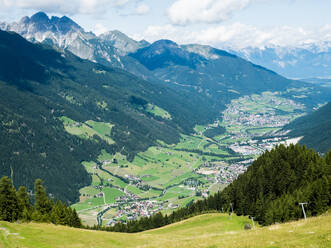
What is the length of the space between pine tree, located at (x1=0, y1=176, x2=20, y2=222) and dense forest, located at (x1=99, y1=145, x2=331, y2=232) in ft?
198

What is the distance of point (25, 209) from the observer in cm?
7644

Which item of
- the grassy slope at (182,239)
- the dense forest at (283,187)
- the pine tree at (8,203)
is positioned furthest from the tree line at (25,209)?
the dense forest at (283,187)

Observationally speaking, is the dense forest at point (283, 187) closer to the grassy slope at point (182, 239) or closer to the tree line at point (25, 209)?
the grassy slope at point (182, 239)

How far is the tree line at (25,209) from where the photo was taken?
75688 millimetres

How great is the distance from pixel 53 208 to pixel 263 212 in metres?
55.7

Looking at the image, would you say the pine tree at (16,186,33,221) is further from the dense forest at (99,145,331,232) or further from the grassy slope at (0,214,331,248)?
the dense forest at (99,145,331,232)

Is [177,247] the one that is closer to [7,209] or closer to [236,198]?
[7,209]

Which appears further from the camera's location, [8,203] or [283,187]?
[283,187]

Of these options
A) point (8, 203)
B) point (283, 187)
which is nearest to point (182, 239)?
point (8, 203)

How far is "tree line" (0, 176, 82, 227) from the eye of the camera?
2980 inches

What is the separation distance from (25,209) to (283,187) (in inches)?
2780

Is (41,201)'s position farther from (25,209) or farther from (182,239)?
(182,239)

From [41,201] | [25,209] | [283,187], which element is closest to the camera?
[25,209]

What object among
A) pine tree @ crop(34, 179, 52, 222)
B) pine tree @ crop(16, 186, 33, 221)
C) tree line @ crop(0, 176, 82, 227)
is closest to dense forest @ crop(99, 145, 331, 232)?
tree line @ crop(0, 176, 82, 227)
